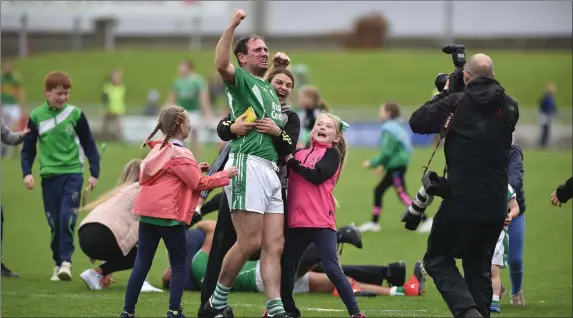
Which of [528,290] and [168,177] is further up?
[168,177]

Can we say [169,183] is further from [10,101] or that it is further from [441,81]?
[10,101]

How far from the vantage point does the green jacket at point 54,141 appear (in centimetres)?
1166

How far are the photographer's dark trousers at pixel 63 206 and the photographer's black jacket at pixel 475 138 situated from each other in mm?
4923

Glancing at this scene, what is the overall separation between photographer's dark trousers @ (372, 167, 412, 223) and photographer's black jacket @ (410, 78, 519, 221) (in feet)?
30.7

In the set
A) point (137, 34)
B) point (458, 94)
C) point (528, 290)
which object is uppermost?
point (137, 34)

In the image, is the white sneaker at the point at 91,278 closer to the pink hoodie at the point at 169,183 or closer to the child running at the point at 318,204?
the pink hoodie at the point at 169,183

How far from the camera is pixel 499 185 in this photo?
788cm

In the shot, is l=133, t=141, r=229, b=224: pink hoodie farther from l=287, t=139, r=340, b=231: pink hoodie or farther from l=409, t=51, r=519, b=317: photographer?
l=409, t=51, r=519, b=317: photographer

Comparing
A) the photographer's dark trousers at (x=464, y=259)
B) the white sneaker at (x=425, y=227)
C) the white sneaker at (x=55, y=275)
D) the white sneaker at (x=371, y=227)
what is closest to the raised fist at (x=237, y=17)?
the photographer's dark trousers at (x=464, y=259)

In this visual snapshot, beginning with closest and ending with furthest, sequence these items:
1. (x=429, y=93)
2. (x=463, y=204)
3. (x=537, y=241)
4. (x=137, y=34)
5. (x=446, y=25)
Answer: (x=463, y=204)
(x=537, y=241)
(x=429, y=93)
(x=446, y=25)
(x=137, y=34)

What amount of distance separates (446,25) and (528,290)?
1913 inches

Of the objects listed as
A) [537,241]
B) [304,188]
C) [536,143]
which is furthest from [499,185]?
[536,143]

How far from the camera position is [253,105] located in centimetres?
866

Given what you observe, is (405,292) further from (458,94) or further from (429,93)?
(429,93)
